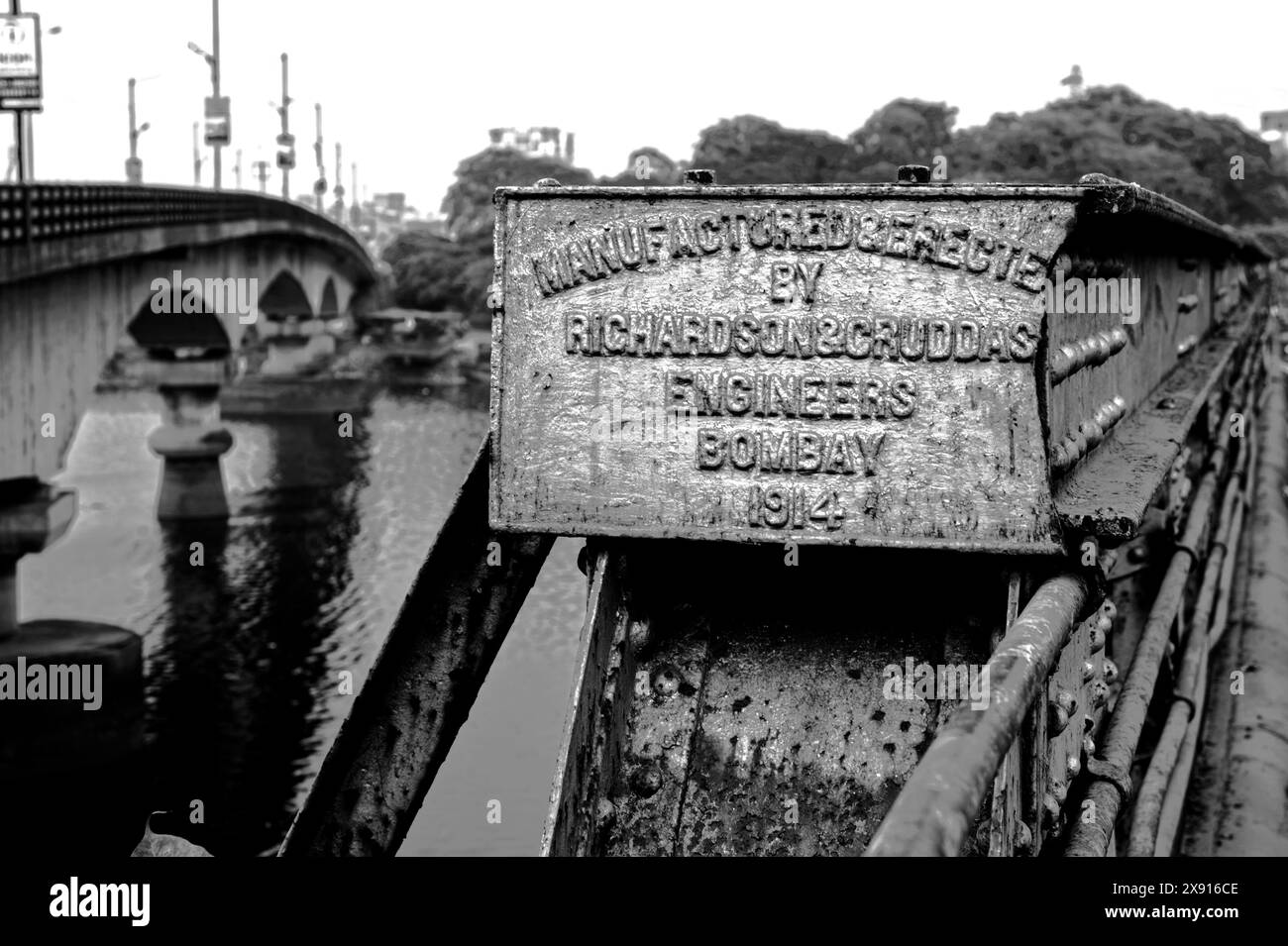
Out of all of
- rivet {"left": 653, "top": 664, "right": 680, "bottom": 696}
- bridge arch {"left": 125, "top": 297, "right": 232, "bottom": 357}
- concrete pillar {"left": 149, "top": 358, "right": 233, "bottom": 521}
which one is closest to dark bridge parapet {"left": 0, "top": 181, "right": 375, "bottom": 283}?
bridge arch {"left": 125, "top": 297, "right": 232, "bottom": 357}

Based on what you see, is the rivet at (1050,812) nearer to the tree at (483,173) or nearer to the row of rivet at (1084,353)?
the row of rivet at (1084,353)

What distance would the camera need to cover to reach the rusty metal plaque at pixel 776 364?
4.11 metres

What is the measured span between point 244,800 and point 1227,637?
12.8m

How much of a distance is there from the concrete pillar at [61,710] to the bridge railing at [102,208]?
324 cm

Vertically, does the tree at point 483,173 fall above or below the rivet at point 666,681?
above

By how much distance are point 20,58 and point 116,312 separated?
3938mm

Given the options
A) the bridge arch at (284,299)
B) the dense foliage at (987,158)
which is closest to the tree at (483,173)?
the dense foliage at (987,158)

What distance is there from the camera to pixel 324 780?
16.5ft

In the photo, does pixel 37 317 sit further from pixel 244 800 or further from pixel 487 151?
pixel 487 151

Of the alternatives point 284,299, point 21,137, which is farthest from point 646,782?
Answer: point 284,299

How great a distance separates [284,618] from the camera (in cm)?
2633

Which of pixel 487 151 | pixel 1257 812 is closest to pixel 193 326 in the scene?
pixel 1257 812

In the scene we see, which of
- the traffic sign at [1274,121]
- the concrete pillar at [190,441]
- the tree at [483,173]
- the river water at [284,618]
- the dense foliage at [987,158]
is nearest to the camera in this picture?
the river water at [284,618]
